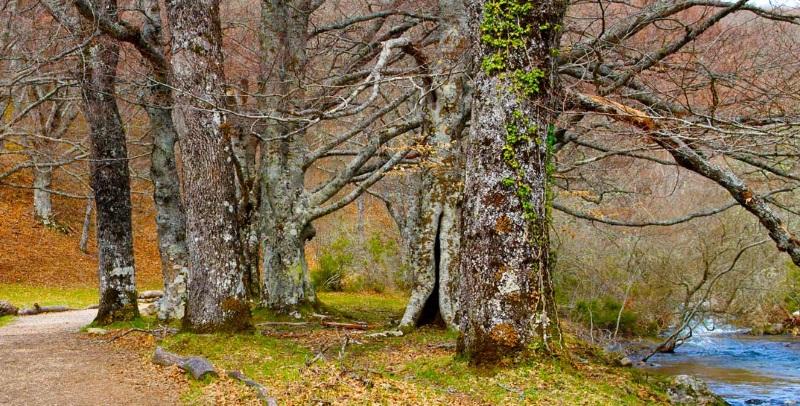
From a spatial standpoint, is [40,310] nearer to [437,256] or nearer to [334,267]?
[334,267]

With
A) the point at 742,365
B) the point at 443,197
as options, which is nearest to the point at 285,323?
the point at 443,197

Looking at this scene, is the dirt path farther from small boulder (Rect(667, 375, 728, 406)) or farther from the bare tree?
small boulder (Rect(667, 375, 728, 406))

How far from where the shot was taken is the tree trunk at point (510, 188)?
19.2ft

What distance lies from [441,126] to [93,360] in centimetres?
560

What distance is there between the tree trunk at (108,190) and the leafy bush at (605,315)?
9.18 metres

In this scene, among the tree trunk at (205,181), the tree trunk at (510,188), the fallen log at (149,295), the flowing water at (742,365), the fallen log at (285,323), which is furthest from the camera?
the fallen log at (149,295)

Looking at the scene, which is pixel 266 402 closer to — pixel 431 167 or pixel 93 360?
pixel 93 360

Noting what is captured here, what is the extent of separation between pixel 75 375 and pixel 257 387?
Answer: 2508mm

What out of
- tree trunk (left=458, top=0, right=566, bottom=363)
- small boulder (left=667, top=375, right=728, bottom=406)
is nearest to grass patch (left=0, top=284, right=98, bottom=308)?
tree trunk (left=458, top=0, right=566, bottom=363)

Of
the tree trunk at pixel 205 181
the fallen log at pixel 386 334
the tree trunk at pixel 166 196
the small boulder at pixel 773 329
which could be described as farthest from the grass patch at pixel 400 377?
the small boulder at pixel 773 329

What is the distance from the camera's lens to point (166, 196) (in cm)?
1074

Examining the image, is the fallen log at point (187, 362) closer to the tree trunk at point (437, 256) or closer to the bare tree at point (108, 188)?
Result: the bare tree at point (108, 188)

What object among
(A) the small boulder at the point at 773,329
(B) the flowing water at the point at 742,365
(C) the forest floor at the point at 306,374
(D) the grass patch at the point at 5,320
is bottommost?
(B) the flowing water at the point at 742,365

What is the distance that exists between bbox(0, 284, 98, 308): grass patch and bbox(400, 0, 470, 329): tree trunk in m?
10.4
